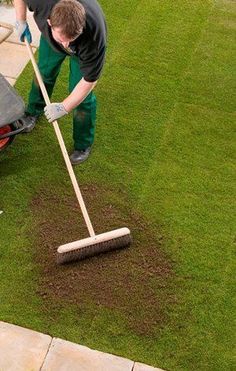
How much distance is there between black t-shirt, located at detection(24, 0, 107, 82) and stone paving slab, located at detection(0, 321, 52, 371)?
1.60 meters

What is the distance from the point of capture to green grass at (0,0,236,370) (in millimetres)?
3410

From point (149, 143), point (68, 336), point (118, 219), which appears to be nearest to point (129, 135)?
point (149, 143)

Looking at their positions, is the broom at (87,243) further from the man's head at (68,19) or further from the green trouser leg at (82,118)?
the man's head at (68,19)

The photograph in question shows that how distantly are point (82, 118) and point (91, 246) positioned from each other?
1.02 meters

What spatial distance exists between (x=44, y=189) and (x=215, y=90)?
6.38 ft

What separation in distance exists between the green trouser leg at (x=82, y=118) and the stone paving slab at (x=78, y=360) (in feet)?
5.20

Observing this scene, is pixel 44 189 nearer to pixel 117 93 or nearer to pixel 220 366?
pixel 117 93

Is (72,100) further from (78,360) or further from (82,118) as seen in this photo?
(78,360)

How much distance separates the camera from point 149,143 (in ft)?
14.7

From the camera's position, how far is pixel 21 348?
326cm

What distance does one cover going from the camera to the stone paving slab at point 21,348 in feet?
10.5

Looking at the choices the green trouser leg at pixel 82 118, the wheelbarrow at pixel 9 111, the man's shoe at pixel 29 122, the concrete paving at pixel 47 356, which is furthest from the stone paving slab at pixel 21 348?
the man's shoe at pixel 29 122

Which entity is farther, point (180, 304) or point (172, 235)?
point (172, 235)

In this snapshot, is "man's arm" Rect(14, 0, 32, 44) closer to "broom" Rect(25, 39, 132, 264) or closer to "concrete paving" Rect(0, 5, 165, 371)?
"broom" Rect(25, 39, 132, 264)
